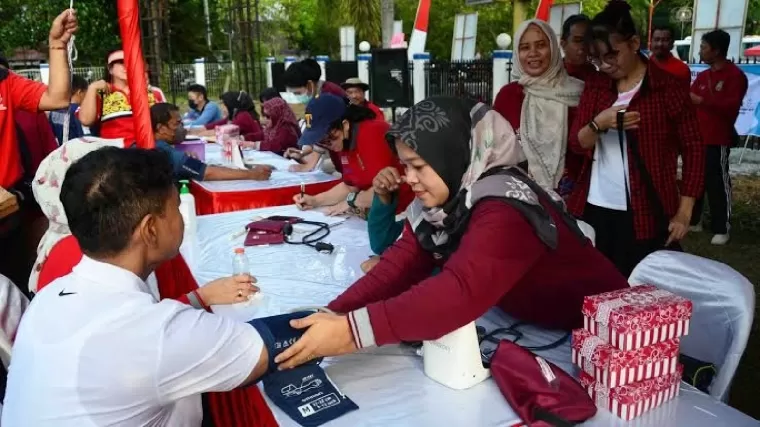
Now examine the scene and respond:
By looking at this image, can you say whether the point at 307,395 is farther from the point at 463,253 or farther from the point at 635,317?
the point at 635,317

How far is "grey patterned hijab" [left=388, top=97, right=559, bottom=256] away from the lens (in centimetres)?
134

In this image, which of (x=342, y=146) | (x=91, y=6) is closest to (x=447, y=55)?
(x=91, y=6)

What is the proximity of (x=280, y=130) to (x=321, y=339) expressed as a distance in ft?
13.7

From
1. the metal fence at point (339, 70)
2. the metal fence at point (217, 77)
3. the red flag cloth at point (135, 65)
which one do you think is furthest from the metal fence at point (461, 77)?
the metal fence at point (217, 77)

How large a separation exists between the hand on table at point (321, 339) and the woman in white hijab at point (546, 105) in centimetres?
168

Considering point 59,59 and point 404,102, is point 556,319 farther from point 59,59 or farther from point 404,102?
point 404,102

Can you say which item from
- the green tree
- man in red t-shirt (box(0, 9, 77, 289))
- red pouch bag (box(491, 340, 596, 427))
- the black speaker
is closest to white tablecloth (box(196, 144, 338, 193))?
man in red t-shirt (box(0, 9, 77, 289))

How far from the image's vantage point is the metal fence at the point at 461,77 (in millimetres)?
10055

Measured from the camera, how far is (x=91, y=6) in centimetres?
1980

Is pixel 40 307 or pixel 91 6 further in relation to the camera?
pixel 91 6

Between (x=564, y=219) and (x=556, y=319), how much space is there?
0.90ft

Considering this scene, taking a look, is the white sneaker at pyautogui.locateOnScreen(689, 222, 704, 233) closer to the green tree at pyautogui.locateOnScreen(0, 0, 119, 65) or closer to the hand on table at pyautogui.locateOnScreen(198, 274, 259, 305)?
the hand on table at pyautogui.locateOnScreen(198, 274, 259, 305)

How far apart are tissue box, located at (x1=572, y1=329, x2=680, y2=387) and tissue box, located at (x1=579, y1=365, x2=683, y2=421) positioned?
1 centimetres

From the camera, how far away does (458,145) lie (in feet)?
→ 4.46
